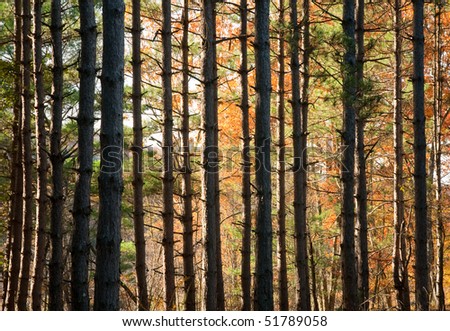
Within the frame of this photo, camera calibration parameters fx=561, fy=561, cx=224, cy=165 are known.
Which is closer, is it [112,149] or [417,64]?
[112,149]

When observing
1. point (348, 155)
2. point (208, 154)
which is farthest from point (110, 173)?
point (348, 155)

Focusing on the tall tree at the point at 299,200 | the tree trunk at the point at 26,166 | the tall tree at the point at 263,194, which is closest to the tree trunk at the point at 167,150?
the tree trunk at the point at 26,166

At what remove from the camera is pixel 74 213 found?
25.9ft

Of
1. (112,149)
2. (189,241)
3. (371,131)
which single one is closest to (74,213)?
(112,149)

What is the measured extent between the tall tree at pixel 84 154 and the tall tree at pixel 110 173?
1.42 m

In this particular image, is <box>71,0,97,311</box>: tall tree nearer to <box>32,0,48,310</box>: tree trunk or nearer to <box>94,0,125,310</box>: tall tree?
<box>94,0,125,310</box>: tall tree

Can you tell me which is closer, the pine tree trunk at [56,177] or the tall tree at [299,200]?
the pine tree trunk at [56,177]

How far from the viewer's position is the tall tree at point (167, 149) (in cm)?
1129

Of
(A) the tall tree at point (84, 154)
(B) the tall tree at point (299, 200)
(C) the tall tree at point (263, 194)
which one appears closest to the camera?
(A) the tall tree at point (84, 154)

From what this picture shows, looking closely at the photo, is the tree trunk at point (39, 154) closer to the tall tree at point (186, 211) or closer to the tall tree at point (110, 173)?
the tall tree at point (186, 211)

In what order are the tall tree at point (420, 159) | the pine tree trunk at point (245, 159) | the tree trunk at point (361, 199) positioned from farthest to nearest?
1. the pine tree trunk at point (245, 159)
2. the tree trunk at point (361, 199)
3. the tall tree at point (420, 159)

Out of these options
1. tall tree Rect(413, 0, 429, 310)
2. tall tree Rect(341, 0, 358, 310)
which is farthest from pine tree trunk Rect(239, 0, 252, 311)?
tall tree Rect(413, 0, 429, 310)
